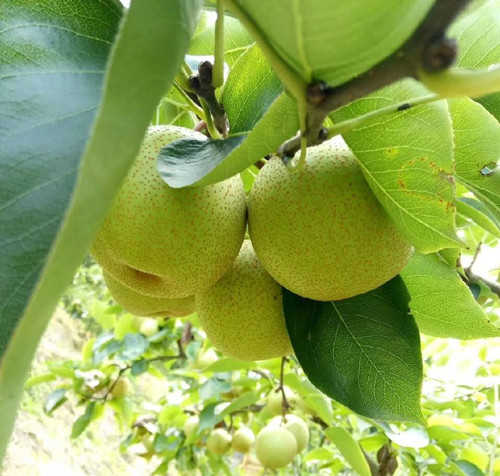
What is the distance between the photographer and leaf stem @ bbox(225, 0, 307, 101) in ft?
1.20

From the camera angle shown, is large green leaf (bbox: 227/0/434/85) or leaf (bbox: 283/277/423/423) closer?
large green leaf (bbox: 227/0/434/85)

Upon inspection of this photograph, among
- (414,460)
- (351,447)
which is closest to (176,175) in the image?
(351,447)

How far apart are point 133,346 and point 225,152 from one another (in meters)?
1.59

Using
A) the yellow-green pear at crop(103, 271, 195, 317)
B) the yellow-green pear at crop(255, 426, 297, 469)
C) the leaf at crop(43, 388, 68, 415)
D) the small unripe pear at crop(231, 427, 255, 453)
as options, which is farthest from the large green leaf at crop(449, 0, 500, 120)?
the leaf at crop(43, 388, 68, 415)

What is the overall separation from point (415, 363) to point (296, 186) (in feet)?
0.95

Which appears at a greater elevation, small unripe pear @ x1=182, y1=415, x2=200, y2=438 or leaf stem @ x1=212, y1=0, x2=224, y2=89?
leaf stem @ x1=212, y1=0, x2=224, y2=89

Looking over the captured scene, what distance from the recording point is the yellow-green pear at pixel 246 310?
30.2 inches

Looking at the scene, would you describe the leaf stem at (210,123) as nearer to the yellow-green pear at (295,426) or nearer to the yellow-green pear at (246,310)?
the yellow-green pear at (246,310)

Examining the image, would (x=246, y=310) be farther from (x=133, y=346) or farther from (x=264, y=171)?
(x=133, y=346)

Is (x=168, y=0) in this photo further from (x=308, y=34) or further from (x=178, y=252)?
(x=178, y=252)

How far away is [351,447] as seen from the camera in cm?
136

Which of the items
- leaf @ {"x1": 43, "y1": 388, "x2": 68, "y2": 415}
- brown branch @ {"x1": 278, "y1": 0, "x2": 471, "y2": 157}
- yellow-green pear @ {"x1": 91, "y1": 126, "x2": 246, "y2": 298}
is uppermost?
brown branch @ {"x1": 278, "y1": 0, "x2": 471, "y2": 157}

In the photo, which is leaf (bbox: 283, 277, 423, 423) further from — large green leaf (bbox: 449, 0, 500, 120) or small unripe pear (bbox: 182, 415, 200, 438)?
small unripe pear (bbox: 182, 415, 200, 438)

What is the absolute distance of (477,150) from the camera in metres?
0.66
